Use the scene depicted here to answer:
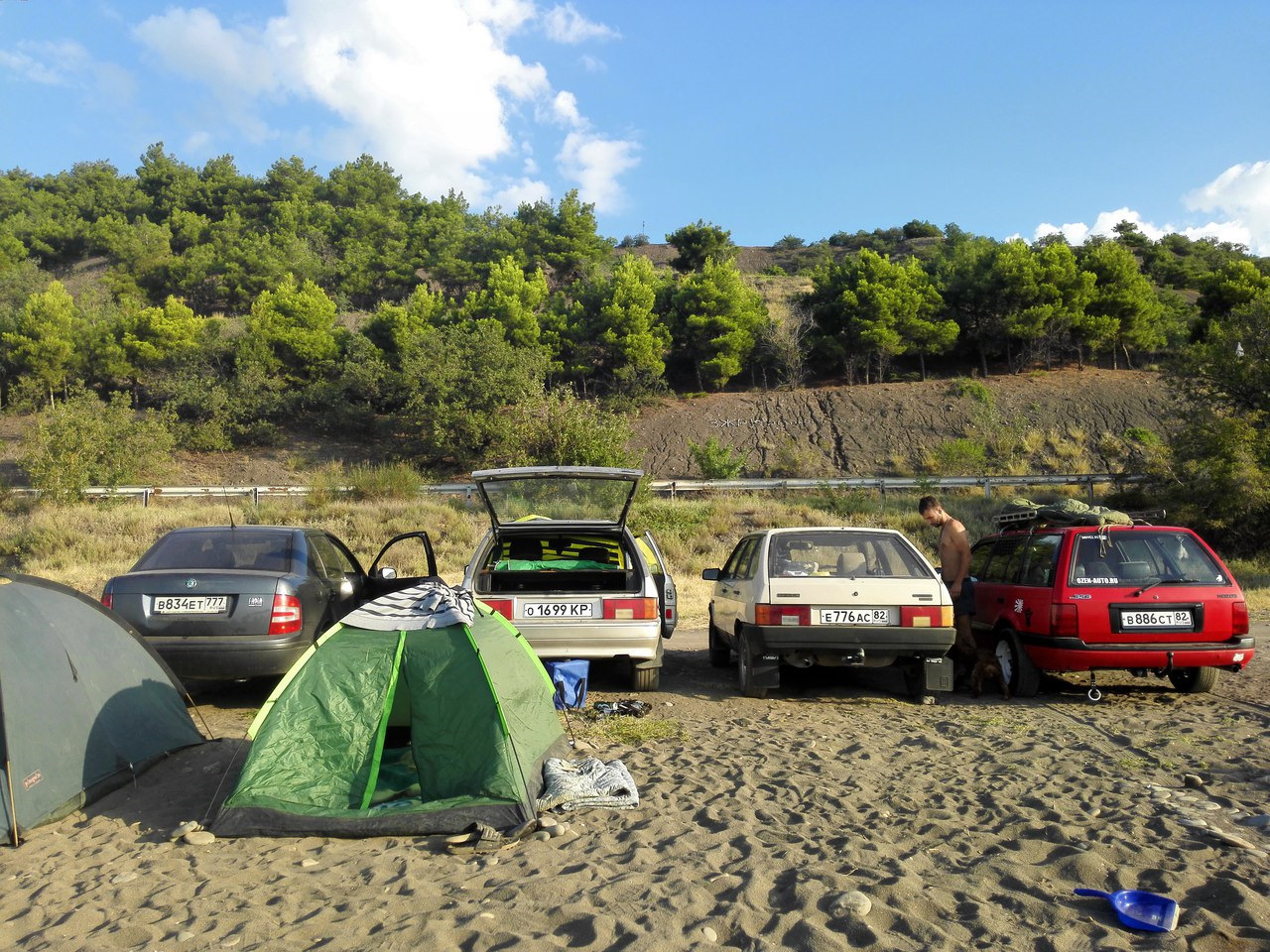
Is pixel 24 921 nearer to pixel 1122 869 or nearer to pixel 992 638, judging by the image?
pixel 1122 869

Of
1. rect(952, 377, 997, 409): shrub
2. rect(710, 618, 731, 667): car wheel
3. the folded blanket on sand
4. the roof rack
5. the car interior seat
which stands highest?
rect(952, 377, 997, 409): shrub

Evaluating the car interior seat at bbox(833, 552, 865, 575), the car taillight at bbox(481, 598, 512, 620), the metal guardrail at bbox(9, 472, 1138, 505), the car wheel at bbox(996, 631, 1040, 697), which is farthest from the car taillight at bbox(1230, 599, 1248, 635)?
the metal guardrail at bbox(9, 472, 1138, 505)

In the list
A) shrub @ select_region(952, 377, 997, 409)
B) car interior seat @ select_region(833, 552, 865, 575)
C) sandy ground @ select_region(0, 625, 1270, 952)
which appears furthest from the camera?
shrub @ select_region(952, 377, 997, 409)

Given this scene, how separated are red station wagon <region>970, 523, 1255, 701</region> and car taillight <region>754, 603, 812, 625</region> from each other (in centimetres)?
193

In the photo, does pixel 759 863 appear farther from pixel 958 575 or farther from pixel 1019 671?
pixel 958 575

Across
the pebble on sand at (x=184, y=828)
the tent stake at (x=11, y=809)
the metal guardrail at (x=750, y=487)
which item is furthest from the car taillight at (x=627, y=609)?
the metal guardrail at (x=750, y=487)

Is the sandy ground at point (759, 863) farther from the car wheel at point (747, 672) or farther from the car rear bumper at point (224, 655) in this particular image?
the car wheel at point (747, 672)

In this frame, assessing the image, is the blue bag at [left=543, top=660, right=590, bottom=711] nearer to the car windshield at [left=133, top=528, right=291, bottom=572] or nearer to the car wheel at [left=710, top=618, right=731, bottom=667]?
the car windshield at [left=133, top=528, right=291, bottom=572]

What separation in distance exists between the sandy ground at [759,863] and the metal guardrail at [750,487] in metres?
21.4

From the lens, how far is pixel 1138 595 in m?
7.34

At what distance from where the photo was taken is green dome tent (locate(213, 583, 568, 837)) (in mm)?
4613

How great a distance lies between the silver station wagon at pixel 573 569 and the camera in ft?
25.4

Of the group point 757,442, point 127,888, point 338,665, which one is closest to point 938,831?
point 338,665

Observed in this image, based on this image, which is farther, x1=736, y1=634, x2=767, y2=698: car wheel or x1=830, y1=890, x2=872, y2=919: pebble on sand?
x1=736, y1=634, x2=767, y2=698: car wheel
